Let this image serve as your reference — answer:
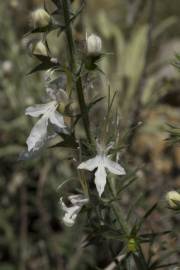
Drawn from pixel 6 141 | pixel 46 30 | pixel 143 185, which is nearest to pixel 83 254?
pixel 143 185

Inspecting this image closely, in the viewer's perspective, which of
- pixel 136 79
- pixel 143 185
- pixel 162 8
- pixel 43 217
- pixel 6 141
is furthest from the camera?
pixel 162 8

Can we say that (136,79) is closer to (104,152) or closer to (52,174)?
(52,174)

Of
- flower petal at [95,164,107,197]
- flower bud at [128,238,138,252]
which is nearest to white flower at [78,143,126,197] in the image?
flower petal at [95,164,107,197]

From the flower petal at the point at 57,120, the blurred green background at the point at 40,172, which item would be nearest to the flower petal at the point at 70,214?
the flower petal at the point at 57,120

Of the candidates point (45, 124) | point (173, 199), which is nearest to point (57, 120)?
point (45, 124)

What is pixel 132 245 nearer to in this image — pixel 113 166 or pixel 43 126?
pixel 113 166

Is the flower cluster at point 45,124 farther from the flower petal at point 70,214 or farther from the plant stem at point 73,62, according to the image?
the flower petal at point 70,214

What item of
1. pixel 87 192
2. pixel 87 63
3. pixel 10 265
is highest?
pixel 87 63
